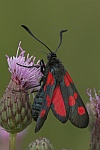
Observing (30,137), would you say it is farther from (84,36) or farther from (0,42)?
→ (84,36)

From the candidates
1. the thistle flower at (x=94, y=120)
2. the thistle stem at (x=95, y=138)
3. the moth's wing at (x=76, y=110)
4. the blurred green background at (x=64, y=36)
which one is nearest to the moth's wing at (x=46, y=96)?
the moth's wing at (x=76, y=110)

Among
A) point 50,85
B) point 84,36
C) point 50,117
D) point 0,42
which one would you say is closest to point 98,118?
point 50,85

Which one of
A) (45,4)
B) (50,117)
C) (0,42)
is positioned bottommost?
(50,117)

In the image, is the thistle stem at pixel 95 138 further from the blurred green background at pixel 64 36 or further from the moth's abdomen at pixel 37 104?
the blurred green background at pixel 64 36

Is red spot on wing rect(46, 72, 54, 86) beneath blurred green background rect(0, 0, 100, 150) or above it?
beneath

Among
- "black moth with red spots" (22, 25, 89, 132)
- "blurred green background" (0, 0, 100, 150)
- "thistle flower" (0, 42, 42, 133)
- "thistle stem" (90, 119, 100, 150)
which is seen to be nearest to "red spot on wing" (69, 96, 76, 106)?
"black moth with red spots" (22, 25, 89, 132)

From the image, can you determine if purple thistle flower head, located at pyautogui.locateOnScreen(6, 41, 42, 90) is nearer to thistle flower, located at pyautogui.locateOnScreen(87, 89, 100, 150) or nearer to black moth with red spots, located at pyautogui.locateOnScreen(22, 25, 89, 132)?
black moth with red spots, located at pyautogui.locateOnScreen(22, 25, 89, 132)

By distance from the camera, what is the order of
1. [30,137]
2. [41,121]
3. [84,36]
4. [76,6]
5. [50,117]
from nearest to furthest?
1. [41,121]
2. [30,137]
3. [50,117]
4. [84,36]
5. [76,6]
